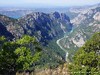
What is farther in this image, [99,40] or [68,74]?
[99,40]

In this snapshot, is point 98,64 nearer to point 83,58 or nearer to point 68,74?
point 83,58

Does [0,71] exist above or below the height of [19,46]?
below

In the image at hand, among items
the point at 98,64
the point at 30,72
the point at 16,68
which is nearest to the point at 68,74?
the point at 30,72

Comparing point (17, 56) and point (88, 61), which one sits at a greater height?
point (17, 56)

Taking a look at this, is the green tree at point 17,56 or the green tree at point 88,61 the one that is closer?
the green tree at point 17,56

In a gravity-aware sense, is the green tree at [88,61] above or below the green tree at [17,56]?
below
